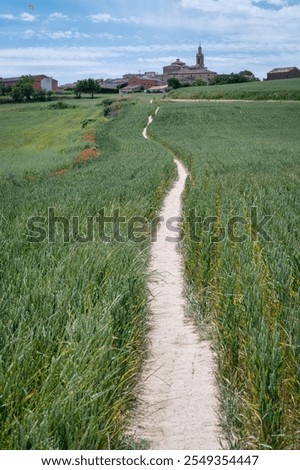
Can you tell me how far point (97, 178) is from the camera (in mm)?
17688

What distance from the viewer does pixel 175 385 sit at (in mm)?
5344

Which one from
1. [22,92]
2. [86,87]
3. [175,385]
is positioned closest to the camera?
[175,385]

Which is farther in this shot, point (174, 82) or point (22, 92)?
point (174, 82)

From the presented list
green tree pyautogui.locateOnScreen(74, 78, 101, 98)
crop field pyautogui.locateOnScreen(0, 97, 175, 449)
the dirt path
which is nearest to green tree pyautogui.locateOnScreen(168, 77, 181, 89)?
green tree pyautogui.locateOnScreen(74, 78, 101, 98)

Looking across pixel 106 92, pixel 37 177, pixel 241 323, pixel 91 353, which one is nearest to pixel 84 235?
pixel 241 323

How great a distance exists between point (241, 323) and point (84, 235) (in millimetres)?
3714

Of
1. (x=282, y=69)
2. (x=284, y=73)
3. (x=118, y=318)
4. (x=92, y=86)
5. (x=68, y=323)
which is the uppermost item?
(x=282, y=69)

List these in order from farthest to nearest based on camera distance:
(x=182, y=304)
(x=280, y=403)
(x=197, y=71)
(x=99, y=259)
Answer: (x=197, y=71), (x=182, y=304), (x=99, y=259), (x=280, y=403)

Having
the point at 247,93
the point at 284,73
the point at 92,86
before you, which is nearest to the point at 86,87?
the point at 92,86

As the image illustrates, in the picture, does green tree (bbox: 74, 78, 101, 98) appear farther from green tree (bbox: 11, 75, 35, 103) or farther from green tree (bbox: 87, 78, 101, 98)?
green tree (bbox: 11, 75, 35, 103)

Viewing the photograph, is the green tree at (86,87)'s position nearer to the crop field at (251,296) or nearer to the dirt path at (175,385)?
the crop field at (251,296)

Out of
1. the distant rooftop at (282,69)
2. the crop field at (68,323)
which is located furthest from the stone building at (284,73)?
the crop field at (68,323)

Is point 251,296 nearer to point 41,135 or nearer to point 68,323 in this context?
point 68,323
